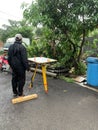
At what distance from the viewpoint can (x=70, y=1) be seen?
6906mm

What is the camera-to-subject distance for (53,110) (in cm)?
457

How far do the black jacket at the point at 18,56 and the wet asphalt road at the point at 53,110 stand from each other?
104 cm

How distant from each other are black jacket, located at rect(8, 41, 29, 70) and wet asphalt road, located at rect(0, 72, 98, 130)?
1042 millimetres

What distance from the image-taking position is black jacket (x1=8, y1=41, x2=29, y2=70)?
16.5 ft

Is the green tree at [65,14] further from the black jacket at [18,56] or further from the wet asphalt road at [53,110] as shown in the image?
the wet asphalt road at [53,110]

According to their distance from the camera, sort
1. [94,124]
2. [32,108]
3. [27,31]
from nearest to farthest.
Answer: [94,124]
[32,108]
[27,31]

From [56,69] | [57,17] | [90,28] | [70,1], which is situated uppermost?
Answer: [70,1]

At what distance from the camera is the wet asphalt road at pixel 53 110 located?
151 inches

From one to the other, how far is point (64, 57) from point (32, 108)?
4.30 meters

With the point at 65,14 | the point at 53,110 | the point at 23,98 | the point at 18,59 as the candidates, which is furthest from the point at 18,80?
the point at 65,14

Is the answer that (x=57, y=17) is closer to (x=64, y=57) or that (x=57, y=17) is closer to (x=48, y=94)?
(x=64, y=57)

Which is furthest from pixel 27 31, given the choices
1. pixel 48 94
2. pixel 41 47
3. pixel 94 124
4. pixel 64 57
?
pixel 94 124

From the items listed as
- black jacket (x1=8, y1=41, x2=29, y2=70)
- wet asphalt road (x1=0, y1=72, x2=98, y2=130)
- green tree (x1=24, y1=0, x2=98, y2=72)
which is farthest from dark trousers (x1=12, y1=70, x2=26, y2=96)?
green tree (x1=24, y1=0, x2=98, y2=72)

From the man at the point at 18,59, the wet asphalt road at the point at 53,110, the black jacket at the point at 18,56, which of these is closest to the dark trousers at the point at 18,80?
the man at the point at 18,59
